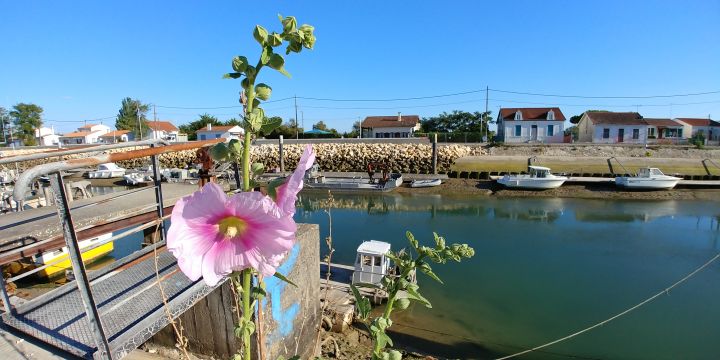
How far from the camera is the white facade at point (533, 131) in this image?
118ft

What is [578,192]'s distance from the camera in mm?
21547

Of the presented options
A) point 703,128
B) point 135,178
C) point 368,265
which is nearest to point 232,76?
point 368,265

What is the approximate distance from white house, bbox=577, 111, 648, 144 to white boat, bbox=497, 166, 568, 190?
17834 millimetres

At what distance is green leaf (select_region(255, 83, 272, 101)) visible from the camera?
822mm

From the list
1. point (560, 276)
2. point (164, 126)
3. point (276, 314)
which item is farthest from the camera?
point (164, 126)

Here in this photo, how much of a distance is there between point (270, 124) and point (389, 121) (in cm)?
5002

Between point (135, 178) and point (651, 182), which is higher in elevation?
point (135, 178)

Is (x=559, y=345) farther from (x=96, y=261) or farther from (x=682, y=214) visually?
(x=682, y=214)

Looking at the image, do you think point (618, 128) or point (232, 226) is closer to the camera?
point (232, 226)

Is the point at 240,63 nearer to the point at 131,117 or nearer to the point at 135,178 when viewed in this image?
the point at 135,178

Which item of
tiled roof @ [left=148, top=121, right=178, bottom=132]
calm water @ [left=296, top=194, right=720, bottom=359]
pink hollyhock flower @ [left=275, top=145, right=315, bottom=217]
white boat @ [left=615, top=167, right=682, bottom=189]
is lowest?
calm water @ [left=296, top=194, right=720, bottom=359]

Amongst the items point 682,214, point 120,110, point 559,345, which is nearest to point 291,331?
point 559,345

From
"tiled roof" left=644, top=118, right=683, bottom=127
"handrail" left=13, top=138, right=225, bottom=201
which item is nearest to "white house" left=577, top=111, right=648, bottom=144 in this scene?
"tiled roof" left=644, top=118, right=683, bottom=127

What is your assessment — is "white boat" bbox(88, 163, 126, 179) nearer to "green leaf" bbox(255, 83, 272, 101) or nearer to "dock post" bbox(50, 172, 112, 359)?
"dock post" bbox(50, 172, 112, 359)
